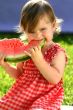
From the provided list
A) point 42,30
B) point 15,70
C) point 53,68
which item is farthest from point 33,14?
point 15,70

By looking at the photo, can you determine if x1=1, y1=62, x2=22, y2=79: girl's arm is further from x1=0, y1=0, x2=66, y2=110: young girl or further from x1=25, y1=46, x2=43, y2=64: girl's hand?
x1=25, y1=46, x2=43, y2=64: girl's hand

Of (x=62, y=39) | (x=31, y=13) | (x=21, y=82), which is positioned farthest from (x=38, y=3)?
(x=62, y=39)

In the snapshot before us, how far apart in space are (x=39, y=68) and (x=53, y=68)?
11cm

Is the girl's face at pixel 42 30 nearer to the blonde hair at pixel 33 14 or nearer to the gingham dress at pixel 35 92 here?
the blonde hair at pixel 33 14

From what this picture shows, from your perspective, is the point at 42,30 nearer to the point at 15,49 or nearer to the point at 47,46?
the point at 47,46

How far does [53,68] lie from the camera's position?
144 inches

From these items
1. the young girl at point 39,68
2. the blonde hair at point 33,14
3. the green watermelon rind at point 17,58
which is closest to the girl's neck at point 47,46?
the young girl at point 39,68

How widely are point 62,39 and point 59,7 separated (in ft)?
4.22

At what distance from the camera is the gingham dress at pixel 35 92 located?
378 centimetres

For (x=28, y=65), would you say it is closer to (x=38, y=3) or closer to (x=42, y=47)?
(x=42, y=47)

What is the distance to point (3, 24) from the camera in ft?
31.8

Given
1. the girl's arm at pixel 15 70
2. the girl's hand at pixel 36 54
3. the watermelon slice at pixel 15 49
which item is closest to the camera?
the girl's hand at pixel 36 54

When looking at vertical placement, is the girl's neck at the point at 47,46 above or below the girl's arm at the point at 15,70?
above

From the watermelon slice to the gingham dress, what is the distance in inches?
5.1
